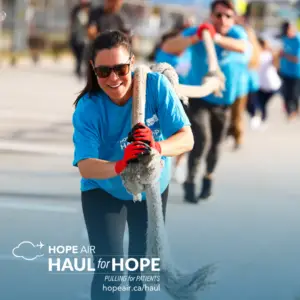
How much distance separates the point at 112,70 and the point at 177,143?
42cm

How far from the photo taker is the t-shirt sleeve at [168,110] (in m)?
4.10

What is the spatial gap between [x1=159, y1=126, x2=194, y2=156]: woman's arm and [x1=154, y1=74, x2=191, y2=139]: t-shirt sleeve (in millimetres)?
32

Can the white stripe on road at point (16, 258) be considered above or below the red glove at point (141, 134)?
below

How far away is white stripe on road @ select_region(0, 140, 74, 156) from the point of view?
10.5 meters

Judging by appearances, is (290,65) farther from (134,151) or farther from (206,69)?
(134,151)

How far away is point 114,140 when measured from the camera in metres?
4.10

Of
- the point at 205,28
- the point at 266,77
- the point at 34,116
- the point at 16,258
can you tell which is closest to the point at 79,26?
the point at 34,116

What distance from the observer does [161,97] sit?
4.10m

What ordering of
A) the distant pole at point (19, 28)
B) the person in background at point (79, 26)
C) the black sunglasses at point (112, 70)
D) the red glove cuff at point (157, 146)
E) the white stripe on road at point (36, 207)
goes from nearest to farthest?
the red glove cuff at point (157, 146), the black sunglasses at point (112, 70), the white stripe on road at point (36, 207), the person in background at point (79, 26), the distant pole at point (19, 28)

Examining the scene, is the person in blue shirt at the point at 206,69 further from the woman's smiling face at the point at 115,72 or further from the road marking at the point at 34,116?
→ the road marking at the point at 34,116

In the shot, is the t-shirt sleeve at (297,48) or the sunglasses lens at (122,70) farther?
the t-shirt sleeve at (297,48)

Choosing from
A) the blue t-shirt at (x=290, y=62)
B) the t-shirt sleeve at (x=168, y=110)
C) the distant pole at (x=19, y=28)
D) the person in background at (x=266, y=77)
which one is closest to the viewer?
the t-shirt sleeve at (x=168, y=110)

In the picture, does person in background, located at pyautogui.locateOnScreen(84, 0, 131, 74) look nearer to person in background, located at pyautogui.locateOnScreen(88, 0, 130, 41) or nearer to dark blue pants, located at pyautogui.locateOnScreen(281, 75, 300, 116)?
person in background, located at pyautogui.locateOnScreen(88, 0, 130, 41)

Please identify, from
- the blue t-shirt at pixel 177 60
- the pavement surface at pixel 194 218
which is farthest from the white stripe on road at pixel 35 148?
the blue t-shirt at pixel 177 60
